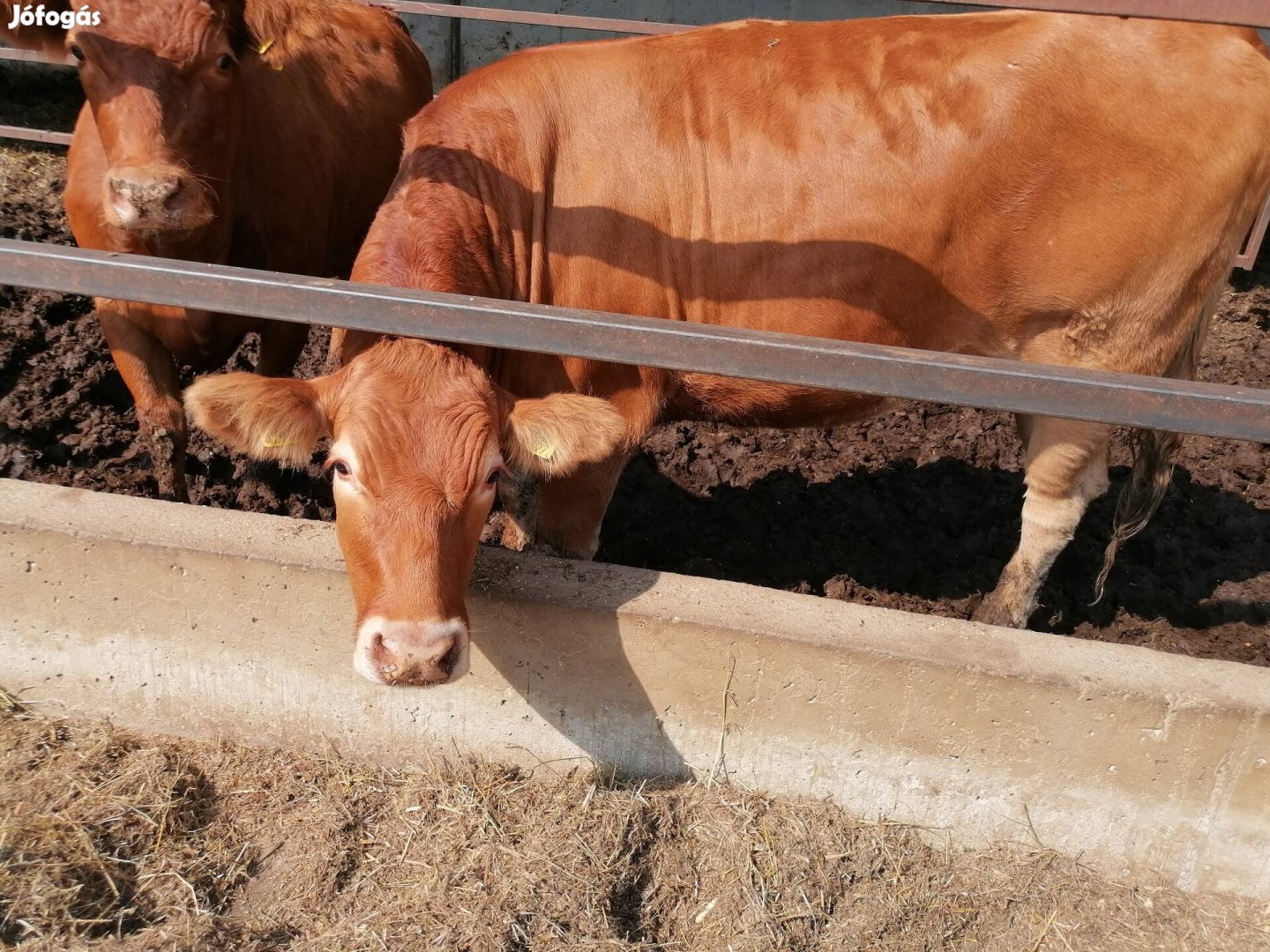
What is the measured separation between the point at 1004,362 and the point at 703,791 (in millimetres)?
1449

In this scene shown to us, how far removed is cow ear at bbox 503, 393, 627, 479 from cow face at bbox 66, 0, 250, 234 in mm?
1358

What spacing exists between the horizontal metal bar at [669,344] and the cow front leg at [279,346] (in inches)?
63.8

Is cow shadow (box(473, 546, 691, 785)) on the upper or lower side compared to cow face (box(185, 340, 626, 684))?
lower

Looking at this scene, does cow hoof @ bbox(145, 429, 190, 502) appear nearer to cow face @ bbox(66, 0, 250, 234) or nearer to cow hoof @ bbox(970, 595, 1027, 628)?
cow face @ bbox(66, 0, 250, 234)

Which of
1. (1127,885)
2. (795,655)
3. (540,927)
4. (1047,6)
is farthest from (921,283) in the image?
(540,927)

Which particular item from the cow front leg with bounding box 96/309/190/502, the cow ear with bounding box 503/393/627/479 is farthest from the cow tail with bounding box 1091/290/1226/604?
the cow front leg with bounding box 96/309/190/502

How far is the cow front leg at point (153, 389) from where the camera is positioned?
3404mm

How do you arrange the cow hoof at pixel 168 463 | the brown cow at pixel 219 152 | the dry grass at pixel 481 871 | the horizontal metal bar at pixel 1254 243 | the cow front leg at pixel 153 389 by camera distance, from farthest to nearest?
the horizontal metal bar at pixel 1254 243, the cow hoof at pixel 168 463, the cow front leg at pixel 153 389, the brown cow at pixel 219 152, the dry grass at pixel 481 871

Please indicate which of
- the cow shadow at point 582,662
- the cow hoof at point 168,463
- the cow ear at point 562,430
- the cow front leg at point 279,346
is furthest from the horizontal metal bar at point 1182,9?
the cow hoof at point 168,463

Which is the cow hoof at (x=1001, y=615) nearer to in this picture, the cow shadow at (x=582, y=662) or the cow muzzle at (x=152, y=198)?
the cow shadow at (x=582, y=662)

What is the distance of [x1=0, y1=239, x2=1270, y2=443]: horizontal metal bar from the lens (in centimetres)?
191

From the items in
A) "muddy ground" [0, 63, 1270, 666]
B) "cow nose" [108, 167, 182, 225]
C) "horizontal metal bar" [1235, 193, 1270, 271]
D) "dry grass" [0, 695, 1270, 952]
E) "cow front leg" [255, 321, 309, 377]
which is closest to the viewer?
"dry grass" [0, 695, 1270, 952]

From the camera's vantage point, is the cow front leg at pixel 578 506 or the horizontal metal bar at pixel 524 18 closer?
the cow front leg at pixel 578 506

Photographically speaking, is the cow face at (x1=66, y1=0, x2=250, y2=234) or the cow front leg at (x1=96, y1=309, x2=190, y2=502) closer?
the cow face at (x1=66, y1=0, x2=250, y2=234)
